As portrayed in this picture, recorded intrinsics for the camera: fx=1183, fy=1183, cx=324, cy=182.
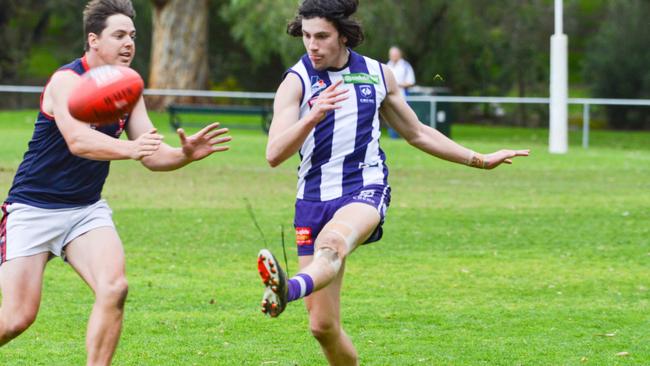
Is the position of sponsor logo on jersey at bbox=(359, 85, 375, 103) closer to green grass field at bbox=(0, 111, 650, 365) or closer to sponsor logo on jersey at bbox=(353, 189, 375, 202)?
sponsor logo on jersey at bbox=(353, 189, 375, 202)

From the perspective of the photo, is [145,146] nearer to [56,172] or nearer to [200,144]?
[200,144]

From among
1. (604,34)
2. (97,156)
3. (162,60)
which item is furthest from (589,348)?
(604,34)

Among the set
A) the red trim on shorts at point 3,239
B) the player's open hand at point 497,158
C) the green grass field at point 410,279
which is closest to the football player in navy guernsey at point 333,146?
the player's open hand at point 497,158

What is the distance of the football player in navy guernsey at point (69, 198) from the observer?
6.00 metres

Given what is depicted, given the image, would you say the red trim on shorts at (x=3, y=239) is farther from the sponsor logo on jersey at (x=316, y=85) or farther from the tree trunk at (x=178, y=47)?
the tree trunk at (x=178, y=47)

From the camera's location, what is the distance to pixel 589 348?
24.9 feet

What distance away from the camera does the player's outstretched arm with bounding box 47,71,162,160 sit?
222 inches

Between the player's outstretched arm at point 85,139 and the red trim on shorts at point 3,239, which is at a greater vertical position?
the player's outstretched arm at point 85,139

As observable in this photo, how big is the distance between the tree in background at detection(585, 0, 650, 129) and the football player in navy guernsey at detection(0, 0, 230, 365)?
3207cm

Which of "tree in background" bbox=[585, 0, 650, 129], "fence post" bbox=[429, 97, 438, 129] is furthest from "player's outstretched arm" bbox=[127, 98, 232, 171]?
"tree in background" bbox=[585, 0, 650, 129]

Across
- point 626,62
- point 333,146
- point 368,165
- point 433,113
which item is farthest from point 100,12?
point 626,62

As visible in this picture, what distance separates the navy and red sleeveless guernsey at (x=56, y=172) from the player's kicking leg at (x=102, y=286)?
0.76 ft

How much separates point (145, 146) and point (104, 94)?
13.0 inches

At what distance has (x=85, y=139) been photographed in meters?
5.74
